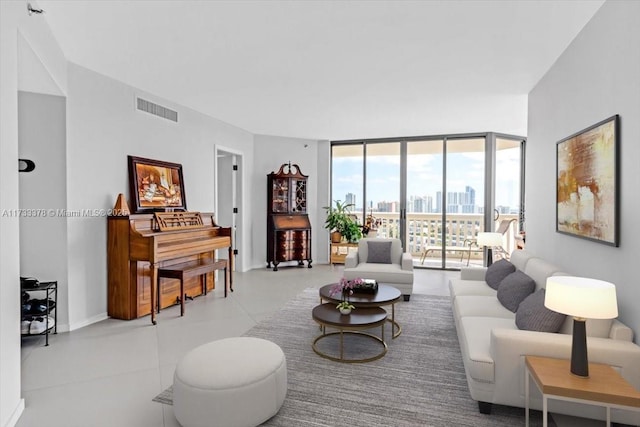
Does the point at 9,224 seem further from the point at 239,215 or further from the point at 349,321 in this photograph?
the point at 239,215

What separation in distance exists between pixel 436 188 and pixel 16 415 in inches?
263

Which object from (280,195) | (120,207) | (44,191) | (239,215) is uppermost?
(280,195)

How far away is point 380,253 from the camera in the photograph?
528 cm

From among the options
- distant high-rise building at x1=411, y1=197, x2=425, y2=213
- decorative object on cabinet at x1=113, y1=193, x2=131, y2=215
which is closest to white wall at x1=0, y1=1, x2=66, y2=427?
decorative object on cabinet at x1=113, y1=193, x2=131, y2=215

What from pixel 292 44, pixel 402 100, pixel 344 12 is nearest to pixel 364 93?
pixel 402 100

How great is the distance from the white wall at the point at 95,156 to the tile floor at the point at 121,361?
1.29 feet

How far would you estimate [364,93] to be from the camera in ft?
14.6

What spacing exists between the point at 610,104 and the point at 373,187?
514 cm

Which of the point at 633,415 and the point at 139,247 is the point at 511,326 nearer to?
the point at 633,415

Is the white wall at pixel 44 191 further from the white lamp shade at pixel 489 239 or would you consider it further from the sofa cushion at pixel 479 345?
the white lamp shade at pixel 489 239

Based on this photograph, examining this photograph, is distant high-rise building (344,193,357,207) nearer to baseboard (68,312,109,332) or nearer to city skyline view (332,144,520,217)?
city skyline view (332,144,520,217)

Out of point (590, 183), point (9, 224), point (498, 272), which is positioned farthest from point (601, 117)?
point (9, 224)

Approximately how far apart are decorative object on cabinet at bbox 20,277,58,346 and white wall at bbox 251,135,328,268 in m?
3.96

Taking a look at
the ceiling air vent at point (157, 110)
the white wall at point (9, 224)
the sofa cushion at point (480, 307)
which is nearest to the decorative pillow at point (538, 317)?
the sofa cushion at point (480, 307)
